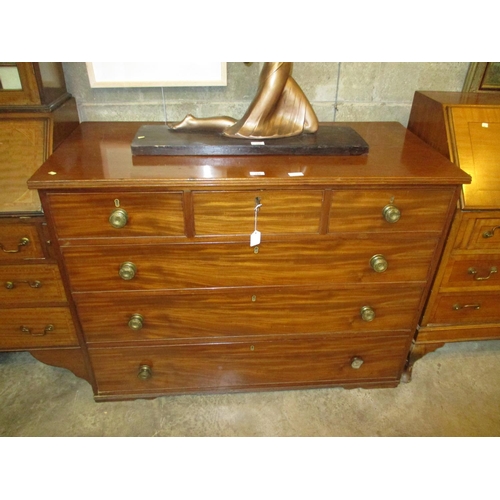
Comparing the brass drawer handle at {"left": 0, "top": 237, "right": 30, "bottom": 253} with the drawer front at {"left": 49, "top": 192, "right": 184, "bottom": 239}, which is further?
the brass drawer handle at {"left": 0, "top": 237, "right": 30, "bottom": 253}

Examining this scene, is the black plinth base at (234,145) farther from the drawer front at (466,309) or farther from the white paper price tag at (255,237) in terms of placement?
the drawer front at (466,309)

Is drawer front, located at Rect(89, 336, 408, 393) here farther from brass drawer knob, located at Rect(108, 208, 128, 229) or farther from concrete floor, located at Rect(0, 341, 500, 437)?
brass drawer knob, located at Rect(108, 208, 128, 229)

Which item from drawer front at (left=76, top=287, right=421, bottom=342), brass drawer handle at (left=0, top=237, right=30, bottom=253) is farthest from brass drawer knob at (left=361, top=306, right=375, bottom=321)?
brass drawer handle at (left=0, top=237, right=30, bottom=253)

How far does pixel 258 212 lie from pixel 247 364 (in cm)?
77

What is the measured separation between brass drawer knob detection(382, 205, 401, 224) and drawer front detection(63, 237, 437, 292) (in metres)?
0.11

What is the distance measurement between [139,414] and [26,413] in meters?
0.53

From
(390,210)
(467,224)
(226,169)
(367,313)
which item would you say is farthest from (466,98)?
(226,169)

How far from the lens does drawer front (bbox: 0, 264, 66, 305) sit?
62.9 inches

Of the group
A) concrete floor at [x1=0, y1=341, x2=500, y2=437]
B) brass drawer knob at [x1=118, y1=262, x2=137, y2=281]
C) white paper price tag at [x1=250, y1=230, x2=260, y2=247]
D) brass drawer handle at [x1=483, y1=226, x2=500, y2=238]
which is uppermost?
white paper price tag at [x1=250, y1=230, x2=260, y2=247]

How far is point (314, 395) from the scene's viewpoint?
6.43 ft

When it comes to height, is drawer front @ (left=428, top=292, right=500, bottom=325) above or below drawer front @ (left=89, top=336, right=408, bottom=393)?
above

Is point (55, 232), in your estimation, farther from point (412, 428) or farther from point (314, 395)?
point (412, 428)

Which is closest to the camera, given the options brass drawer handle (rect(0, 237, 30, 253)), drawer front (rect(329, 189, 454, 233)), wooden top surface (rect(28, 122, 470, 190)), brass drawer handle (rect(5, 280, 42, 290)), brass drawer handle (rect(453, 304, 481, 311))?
wooden top surface (rect(28, 122, 470, 190))

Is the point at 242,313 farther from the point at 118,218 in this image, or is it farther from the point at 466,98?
the point at 466,98
